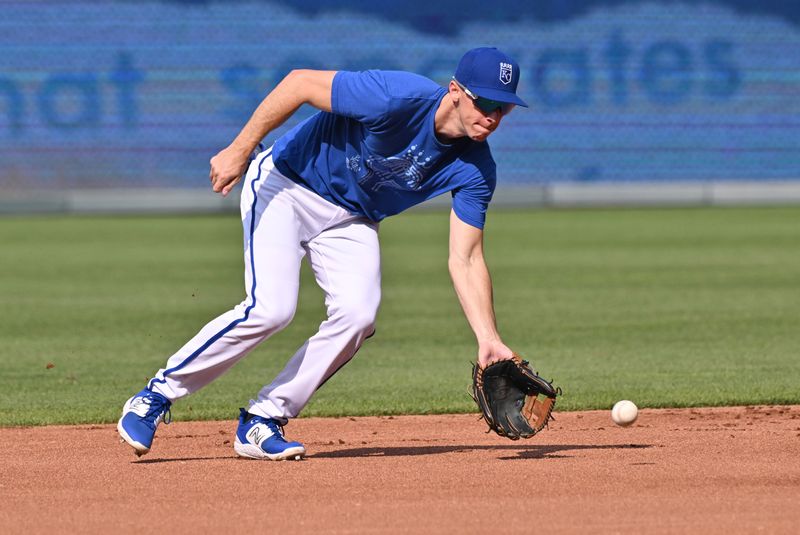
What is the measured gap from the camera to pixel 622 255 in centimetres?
1823

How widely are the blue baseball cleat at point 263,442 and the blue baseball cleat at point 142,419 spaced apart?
1.14 ft

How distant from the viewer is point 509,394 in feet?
18.3

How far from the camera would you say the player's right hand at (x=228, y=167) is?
540cm

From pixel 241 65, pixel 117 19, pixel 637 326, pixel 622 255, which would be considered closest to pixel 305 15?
pixel 241 65

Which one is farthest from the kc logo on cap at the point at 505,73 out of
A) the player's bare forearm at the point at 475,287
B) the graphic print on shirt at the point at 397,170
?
the player's bare forearm at the point at 475,287

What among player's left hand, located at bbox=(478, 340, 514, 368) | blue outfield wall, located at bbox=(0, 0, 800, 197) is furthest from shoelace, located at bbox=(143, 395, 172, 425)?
blue outfield wall, located at bbox=(0, 0, 800, 197)

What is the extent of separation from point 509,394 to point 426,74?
26.9 metres

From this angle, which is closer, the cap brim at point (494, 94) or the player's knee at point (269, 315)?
the cap brim at point (494, 94)

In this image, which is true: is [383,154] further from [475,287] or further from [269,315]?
[269,315]

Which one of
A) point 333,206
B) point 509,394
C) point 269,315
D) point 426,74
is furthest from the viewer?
point 426,74

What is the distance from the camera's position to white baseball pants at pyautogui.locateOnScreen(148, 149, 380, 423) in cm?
553

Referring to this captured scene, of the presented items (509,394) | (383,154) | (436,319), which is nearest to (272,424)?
(509,394)

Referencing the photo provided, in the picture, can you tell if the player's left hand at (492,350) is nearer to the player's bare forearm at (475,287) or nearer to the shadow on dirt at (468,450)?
the player's bare forearm at (475,287)

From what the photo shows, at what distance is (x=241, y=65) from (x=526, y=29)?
6791 millimetres
